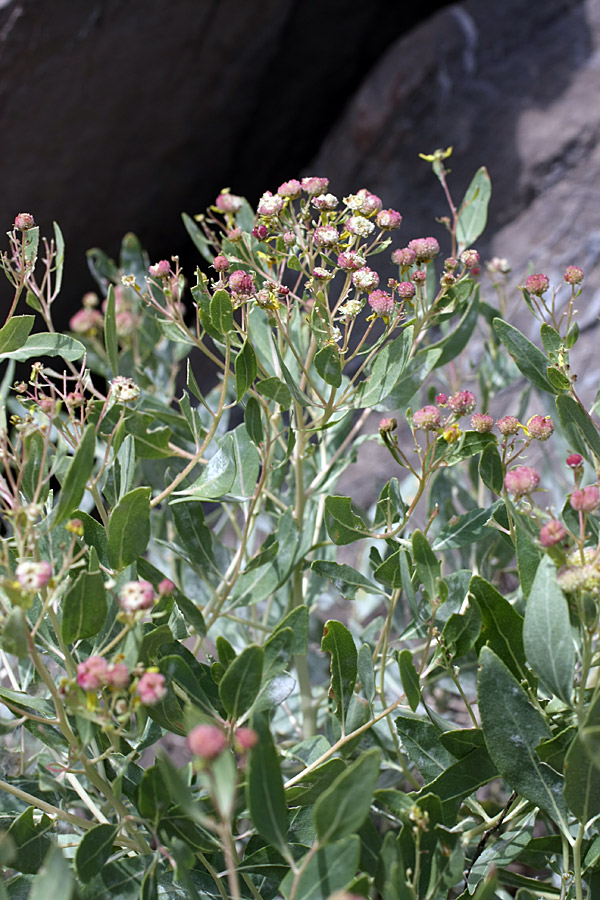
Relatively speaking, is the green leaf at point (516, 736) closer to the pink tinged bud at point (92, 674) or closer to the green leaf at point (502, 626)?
the green leaf at point (502, 626)

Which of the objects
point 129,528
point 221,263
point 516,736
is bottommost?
point 516,736

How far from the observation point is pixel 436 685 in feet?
2.96

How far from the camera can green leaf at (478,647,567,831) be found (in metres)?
0.49

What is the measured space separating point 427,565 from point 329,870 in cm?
20

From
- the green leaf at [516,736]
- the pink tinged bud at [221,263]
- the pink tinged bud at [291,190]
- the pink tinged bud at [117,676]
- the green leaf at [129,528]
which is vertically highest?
the pink tinged bud at [291,190]

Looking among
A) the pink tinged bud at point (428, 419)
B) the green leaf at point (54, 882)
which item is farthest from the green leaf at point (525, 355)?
the green leaf at point (54, 882)

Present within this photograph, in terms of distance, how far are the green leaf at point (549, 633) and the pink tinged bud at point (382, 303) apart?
20cm

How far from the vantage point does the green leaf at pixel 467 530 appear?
61cm

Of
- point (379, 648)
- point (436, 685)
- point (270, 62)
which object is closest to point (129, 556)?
point (379, 648)

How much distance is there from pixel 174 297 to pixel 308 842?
39cm

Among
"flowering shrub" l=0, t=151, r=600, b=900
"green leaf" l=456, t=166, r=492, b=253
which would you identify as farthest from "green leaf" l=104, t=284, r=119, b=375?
"green leaf" l=456, t=166, r=492, b=253

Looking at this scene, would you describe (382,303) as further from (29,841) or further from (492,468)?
(29,841)

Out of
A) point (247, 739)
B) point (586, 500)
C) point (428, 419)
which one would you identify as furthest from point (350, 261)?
point (247, 739)

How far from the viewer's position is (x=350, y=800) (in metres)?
0.41
